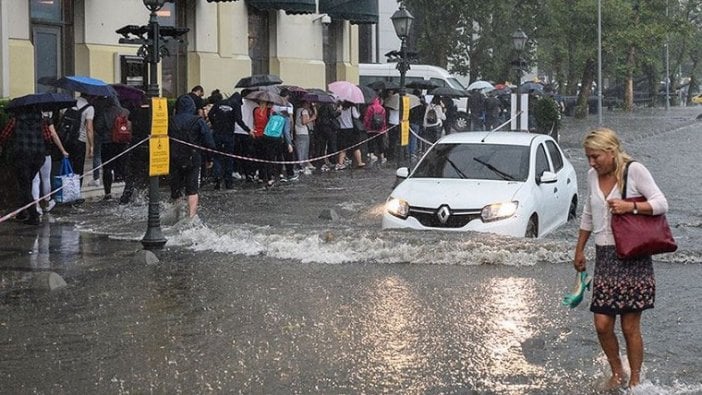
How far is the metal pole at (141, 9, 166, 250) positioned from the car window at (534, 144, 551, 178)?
466 centimetres

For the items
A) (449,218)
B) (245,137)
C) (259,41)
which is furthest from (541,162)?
(259,41)

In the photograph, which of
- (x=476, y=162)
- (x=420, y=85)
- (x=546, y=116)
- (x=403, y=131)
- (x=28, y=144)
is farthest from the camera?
Answer: (x=546, y=116)

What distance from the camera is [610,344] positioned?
23.6 feet

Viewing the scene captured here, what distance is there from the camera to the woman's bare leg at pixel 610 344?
282 inches

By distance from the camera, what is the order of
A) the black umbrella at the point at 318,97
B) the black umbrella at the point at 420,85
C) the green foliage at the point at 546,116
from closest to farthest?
the black umbrella at the point at 318,97 < the black umbrella at the point at 420,85 < the green foliage at the point at 546,116

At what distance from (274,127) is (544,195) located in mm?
8386

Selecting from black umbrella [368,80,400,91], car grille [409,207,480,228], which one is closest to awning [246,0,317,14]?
black umbrella [368,80,400,91]

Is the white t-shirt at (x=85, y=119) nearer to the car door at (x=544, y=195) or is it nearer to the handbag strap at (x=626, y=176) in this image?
the car door at (x=544, y=195)

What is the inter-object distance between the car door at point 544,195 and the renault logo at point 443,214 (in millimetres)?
1238

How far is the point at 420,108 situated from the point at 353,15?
4404 millimetres

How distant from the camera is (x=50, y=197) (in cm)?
1734

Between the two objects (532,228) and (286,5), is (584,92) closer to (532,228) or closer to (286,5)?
(286,5)

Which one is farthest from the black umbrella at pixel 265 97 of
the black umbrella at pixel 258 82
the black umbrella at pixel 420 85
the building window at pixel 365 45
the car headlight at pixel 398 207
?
the building window at pixel 365 45

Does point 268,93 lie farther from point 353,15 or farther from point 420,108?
point 353,15
